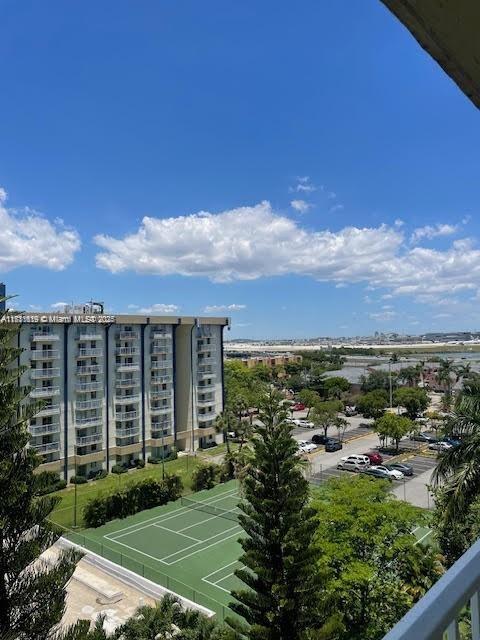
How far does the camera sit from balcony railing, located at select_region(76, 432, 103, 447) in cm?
2341

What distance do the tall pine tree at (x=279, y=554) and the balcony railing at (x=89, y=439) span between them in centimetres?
1572

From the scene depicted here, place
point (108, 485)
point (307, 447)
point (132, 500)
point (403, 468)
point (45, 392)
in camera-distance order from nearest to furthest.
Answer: point (132, 500), point (108, 485), point (403, 468), point (45, 392), point (307, 447)

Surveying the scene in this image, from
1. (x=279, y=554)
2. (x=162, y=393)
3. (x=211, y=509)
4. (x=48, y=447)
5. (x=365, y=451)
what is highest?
(x=162, y=393)

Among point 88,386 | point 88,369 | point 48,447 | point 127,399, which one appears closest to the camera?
point 48,447

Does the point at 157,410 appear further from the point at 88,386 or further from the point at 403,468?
the point at 403,468

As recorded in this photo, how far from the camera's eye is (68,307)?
81.1 feet

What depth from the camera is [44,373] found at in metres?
22.6

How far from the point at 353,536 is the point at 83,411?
17456 millimetres

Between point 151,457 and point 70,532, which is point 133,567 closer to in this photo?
point 70,532

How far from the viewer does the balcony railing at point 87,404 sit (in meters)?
23.6

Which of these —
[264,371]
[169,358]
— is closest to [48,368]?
[169,358]

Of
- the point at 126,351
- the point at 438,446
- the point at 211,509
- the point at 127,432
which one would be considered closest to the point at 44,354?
the point at 126,351

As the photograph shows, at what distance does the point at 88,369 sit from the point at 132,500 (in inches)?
313

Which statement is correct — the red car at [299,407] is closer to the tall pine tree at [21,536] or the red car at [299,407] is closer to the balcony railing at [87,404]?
the balcony railing at [87,404]
